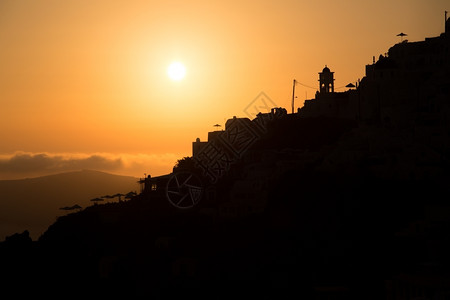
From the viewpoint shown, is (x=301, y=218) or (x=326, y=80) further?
(x=326, y=80)

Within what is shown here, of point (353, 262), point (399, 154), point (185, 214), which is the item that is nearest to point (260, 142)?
point (185, 214)

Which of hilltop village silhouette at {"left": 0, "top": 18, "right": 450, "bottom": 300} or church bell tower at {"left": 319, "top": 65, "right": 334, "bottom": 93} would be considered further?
church bell tower at {"left": 319, "top": 65, "right": 334, "bottom": 93}

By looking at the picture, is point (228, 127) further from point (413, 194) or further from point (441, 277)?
point (441, 277)

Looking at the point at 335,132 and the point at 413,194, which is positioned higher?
the point at 335,132

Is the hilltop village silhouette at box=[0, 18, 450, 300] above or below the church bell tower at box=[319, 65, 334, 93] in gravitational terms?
below

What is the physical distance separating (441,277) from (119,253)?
45.9m

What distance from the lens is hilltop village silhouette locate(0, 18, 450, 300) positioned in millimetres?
88500

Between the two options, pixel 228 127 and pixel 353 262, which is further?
pixel 228 127

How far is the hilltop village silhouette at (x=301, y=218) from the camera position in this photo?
8850cm

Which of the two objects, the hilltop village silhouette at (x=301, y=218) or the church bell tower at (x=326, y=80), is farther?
the church bell tower at (x=326, y=80)

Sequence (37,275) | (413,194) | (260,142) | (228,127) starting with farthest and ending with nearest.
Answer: (228,127) < (260,142) < (37,275) < (413,194)

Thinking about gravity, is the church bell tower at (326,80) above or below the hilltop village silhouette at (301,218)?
above

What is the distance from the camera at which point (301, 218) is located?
97.3m

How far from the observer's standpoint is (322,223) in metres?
95.4
